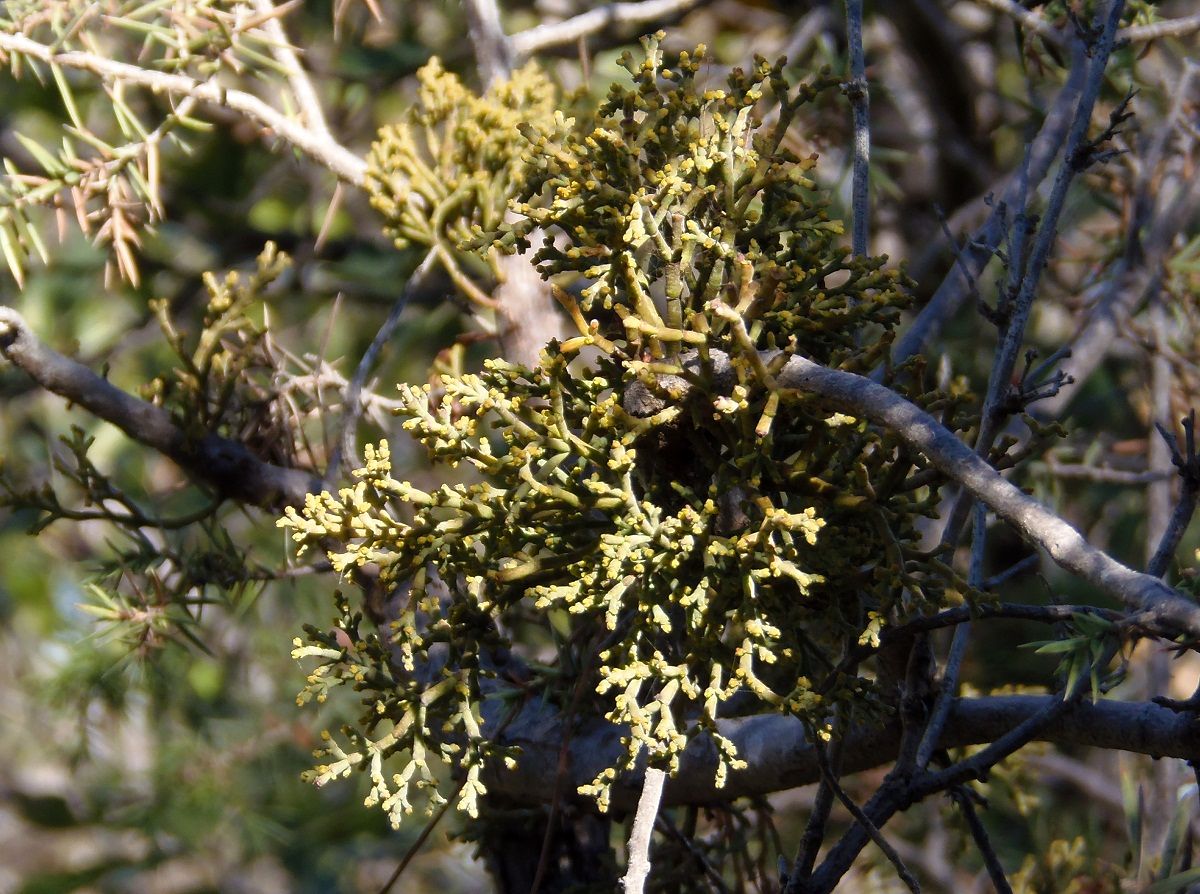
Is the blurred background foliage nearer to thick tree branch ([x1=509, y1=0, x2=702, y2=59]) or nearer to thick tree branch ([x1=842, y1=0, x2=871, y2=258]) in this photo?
thick tree branch ([x1=509, y1=0, x2=702, y2=59])

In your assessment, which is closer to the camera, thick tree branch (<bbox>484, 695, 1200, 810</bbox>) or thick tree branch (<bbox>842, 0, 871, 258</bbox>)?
thick tree branch (<bbox>484, 695, 1200, 810</bbox>)

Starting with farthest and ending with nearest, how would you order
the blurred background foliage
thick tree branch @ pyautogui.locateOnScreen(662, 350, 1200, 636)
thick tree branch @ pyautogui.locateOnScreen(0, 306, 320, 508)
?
the blurred background foliage → thick tree branch @ pyautogui.locateOnScreen(0, 306, 320, 508) → thick tree branch @ pyautogui.locateOnScreen(662, 350, 1200, 636)

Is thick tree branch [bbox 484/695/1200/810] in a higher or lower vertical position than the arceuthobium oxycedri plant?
lower

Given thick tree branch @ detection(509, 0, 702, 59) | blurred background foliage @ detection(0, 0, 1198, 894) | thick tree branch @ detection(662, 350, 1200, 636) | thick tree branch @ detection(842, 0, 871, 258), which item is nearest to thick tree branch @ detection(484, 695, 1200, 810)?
thick tree branch @ detection(662, 350, 1200, 636)

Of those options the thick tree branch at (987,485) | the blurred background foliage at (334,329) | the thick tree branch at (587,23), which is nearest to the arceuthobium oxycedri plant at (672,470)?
the thick tree branch at (987,485)

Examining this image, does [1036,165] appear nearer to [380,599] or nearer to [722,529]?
[722,529]

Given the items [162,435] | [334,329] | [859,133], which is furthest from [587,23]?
[334,329]

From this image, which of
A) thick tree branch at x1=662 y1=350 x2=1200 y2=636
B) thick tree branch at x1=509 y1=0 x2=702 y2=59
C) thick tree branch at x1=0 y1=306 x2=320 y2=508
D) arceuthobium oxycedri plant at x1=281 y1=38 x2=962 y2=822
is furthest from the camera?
thick tree branch at x1=509 y1=0 x2=702 y2=59
